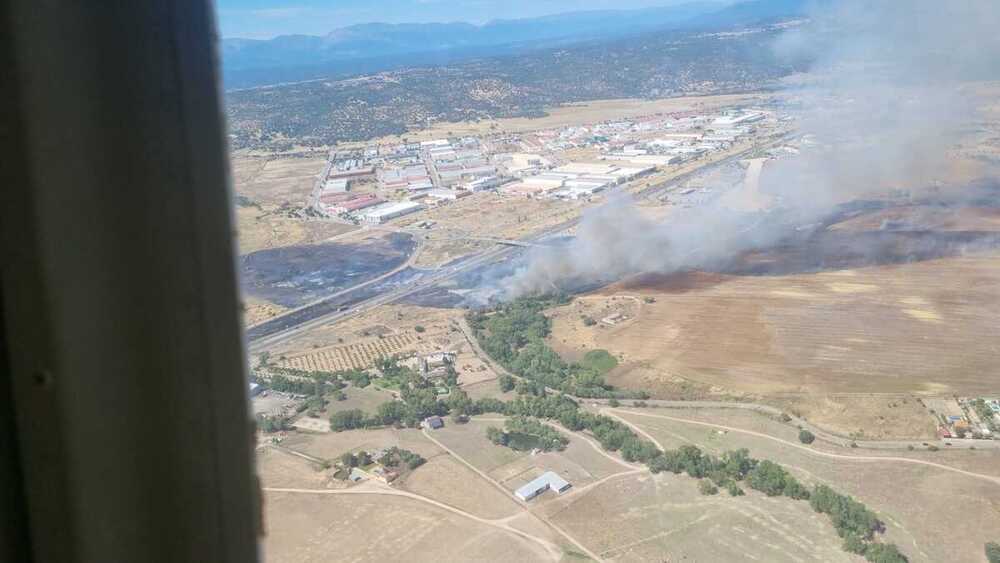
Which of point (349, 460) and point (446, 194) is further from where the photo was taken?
point (446, 194)

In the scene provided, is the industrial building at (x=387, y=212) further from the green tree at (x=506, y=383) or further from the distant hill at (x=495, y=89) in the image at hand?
the distant hill at (x=495, y=89)

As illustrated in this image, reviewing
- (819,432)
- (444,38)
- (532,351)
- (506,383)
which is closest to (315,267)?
(532,351)

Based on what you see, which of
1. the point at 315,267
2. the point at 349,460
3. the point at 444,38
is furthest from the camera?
the point at 444,38

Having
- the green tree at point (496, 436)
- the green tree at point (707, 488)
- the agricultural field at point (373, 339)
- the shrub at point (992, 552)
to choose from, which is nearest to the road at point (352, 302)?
the agricultural field at point (373, 339)

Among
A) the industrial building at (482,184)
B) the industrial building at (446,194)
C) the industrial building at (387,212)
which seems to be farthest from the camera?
the industrial building at (482,184)

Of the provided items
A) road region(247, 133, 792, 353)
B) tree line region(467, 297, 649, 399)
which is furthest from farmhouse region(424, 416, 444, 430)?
road region(247, 133, 792, 353)

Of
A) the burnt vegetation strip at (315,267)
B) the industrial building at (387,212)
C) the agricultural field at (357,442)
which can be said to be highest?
the industrial building at (387,212)

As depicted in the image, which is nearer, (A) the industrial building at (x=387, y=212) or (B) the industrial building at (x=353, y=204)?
(A) the industrial building at (x=387, y=212)

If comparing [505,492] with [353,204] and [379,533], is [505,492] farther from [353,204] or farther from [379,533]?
[353,204]
